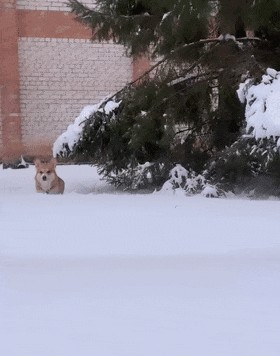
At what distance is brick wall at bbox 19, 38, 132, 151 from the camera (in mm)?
11219

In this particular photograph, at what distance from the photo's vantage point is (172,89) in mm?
5586

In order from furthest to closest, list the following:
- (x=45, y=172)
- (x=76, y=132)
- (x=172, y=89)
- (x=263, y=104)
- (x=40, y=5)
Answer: (x=40, y=5), (x=76, y=132), (x=45, y=172), (x=172, y=89), (x=263, y=104)

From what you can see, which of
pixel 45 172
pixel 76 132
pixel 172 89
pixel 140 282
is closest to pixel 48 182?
pixel 45 172

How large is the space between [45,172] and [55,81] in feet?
19.6

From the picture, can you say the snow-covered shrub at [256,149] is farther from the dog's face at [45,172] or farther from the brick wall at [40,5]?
the brick wall at [40,5]

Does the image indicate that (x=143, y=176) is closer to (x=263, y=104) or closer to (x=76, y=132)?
(x=76, y=132)

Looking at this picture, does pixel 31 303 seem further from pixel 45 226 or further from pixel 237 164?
pixel 237 164

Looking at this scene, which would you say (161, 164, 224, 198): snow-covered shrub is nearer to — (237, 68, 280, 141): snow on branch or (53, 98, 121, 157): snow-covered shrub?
(237, 68, 280, 141): snow on branch

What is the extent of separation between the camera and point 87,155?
593cm

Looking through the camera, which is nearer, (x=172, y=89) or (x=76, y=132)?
(x=172, y=89)

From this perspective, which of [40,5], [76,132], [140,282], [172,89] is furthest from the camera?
[40,5]

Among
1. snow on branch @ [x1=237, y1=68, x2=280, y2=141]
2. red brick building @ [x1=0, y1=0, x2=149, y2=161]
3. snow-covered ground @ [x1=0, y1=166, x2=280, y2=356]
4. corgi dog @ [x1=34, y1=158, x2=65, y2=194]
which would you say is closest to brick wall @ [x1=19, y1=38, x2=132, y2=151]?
red brick building @ [x1=0, y1=0, x2=149, y2=161]

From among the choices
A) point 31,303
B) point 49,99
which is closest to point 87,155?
point 31,303

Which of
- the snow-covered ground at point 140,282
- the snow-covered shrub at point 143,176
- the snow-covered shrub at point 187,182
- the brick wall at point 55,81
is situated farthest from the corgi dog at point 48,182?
the brick wall at point 55,81
